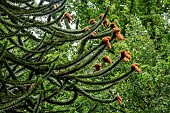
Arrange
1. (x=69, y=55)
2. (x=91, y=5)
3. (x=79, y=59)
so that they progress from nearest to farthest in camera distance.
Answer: (x=79, y=59) < (x=69, y=55) < (x=91, y=5)

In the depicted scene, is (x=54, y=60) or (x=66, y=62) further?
(x=66, y=62)

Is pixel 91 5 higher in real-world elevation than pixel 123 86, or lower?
higher

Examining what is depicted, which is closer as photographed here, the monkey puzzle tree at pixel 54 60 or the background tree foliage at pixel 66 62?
the monkey puzzle tree at pixel 54 60

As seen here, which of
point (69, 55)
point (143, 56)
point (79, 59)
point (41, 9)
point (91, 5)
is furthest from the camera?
point (91, 5)

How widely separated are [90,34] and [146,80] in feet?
13.0

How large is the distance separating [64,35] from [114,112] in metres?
3.96

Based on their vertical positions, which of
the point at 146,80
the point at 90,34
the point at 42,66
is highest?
the point at 90,34

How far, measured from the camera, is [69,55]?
1206cm

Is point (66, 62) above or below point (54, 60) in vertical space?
below

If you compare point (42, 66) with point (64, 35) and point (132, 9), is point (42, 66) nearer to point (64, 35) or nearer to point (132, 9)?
point (64, 35)

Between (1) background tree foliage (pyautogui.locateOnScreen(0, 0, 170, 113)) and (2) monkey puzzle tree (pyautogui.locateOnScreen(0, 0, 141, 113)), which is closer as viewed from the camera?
(2) monkey puzzle tree (pyautogui.locateOnScreen(0, 0, 141, 113))

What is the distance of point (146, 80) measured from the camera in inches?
298

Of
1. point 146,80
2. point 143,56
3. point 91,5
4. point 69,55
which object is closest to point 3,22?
point 146,80

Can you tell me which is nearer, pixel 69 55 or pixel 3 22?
pixel 3 22
